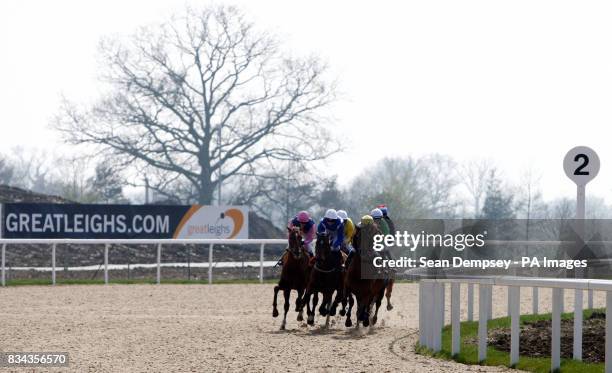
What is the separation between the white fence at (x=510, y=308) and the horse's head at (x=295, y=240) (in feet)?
10.3

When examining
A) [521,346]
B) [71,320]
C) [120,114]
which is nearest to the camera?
[521,346]

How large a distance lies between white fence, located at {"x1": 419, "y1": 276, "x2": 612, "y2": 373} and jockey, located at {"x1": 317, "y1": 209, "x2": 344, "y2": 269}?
8.43 ft

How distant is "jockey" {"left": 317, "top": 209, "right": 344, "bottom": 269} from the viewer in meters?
14.0

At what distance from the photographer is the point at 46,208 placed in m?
26.0

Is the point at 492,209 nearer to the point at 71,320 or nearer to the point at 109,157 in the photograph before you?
the point at 109,157

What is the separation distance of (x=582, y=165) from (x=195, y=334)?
504cm

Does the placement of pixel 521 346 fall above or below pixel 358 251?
below

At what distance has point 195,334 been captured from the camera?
1285 cm

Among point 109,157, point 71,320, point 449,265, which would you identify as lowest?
point 71,320

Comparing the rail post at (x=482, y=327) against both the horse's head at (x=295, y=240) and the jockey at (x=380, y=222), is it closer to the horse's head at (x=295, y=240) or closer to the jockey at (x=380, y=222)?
the jockey at (x=380, y=222)

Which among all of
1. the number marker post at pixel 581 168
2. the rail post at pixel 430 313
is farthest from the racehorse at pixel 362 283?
the number marker post at pixel 581 168

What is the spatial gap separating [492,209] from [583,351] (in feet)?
114

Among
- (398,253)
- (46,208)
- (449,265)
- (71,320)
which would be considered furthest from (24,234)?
(449,265)

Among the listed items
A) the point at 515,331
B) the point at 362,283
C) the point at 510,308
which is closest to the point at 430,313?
the point at 510,308
